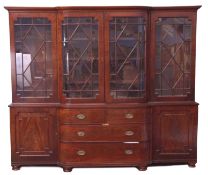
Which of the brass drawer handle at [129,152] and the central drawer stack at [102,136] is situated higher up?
the central drawer stack at [102,136]

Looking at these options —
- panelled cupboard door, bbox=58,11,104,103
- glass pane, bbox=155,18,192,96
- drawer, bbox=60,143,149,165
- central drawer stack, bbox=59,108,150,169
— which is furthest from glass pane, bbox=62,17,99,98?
glass pane, bbox=155,18,192,96

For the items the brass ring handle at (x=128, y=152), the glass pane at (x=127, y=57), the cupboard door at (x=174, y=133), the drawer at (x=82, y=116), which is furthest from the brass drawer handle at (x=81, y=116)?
the cupboard door at (x=174, y=133)

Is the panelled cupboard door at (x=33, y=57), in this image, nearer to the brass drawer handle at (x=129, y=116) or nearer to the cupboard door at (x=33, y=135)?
the cupboard door at (x=33, y=135)

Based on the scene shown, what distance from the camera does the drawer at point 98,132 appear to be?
384cm

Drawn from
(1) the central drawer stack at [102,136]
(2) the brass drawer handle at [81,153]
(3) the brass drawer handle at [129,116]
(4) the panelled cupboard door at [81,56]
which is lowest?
(2) the brass drawer handle at [81,153]

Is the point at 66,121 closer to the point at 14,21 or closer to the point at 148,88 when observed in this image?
the point at 148,88

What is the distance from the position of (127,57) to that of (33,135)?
1.40 metres

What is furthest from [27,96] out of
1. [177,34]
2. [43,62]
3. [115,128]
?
[177,34]

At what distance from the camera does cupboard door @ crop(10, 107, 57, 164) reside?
3.88 meters

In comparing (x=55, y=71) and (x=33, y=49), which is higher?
(x=33, y=49)

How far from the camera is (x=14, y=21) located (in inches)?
149

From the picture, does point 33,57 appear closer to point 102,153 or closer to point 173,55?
point 102,153

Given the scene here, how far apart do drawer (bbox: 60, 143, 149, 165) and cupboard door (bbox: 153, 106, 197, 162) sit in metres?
0.22

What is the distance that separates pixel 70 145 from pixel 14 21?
153 cm
